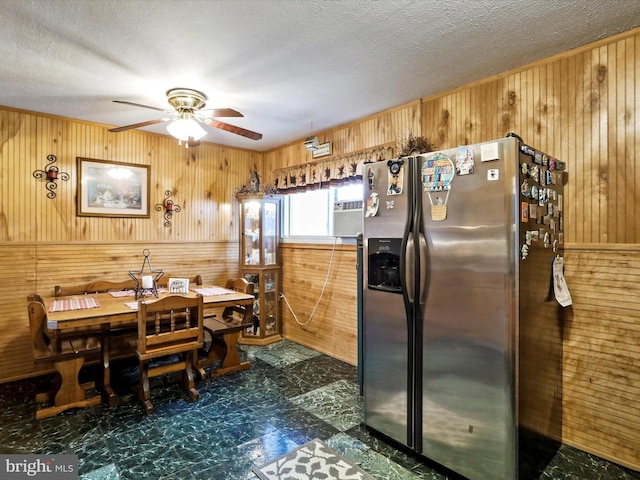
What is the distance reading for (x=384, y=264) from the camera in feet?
7.55

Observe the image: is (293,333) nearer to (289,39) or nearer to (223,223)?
(223,223)

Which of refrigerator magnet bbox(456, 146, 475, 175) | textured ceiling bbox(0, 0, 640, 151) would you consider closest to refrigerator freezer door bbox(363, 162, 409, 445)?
refrigerator magnet bbox(456, 146, 475, 175)

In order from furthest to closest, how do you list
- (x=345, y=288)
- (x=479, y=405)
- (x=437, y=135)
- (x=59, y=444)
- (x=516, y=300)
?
1. (x=345, y=288)
2. (x=437, y=135)
3. (x=59, y=444)
4. (x=479, y=405)
5. (x=516, y=300)

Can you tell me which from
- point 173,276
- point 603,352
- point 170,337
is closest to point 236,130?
point 170,337

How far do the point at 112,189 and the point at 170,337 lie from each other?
80.4 inches

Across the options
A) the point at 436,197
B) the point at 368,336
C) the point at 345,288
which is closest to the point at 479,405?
the point at 368,336

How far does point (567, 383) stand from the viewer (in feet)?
7.55

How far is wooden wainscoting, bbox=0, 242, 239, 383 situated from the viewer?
3277mm

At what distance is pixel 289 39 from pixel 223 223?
295cm

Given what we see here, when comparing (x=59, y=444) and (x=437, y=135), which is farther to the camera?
(x=437, y=135)

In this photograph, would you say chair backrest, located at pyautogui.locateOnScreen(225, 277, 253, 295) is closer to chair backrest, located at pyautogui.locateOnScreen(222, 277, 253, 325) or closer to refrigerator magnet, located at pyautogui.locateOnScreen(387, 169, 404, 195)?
chair backrest, located at pyautogui.locateOnScreen(222, 277, 253, 325)

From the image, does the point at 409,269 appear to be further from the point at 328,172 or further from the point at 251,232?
the point at 251,232

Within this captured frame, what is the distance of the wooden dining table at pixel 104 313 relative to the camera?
2.53 m

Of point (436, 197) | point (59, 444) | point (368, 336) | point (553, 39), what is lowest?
point (59, 444)
